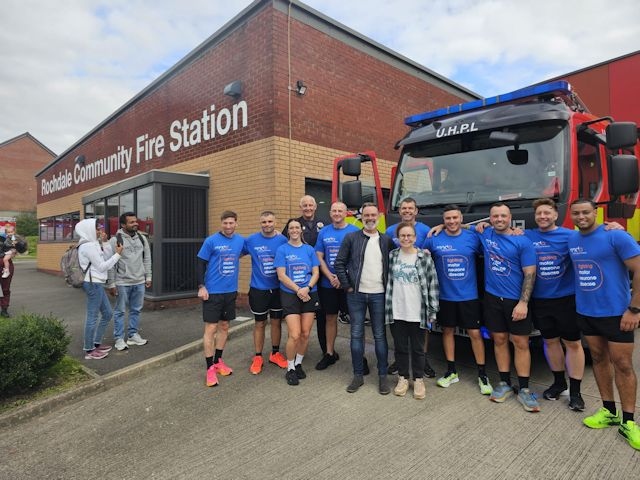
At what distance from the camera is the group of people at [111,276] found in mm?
5023

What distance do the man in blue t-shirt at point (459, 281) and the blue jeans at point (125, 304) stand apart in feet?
13.4

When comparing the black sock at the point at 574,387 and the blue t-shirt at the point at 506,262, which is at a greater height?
the blue t-shirt at the point at 506,262

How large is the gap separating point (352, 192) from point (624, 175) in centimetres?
280

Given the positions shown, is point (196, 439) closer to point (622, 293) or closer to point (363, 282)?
point (363, 282)

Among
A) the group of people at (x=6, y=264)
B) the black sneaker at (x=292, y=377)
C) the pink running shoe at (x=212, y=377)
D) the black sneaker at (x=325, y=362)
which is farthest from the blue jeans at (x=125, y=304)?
the group of people at (x=6, y=264)

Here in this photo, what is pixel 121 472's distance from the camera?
2.79m

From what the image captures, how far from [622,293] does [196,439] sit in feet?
11.2

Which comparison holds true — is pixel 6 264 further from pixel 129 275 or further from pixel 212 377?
pixel 212 377

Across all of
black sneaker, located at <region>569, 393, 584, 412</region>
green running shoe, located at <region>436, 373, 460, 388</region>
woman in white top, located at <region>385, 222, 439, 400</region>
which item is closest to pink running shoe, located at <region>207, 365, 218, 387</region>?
woman in white top, located at <region>385, 222, 439, 400</region>

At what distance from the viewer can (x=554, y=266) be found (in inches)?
134

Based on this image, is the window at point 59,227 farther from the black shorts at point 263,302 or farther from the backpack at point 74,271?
the black shorts at point 263,302

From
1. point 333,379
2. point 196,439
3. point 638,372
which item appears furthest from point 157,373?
point 638,372

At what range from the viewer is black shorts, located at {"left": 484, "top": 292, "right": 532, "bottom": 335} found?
138 inches

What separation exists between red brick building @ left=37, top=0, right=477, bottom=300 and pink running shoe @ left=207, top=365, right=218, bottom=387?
3.47m
